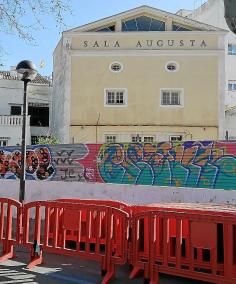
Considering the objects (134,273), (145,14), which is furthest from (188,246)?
(145,14)

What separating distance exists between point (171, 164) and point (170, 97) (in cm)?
1296

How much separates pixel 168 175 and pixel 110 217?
716 centimetres

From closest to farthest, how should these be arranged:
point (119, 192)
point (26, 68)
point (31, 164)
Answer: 1. point (26, 68)
2. point (119, 192)
3. point (31, 164)

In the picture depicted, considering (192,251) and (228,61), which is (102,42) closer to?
(228,61)

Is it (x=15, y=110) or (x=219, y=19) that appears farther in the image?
(x=219, y=19)

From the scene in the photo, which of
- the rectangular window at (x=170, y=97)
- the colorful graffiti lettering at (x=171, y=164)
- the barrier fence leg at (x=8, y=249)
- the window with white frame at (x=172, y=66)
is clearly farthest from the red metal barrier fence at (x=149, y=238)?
the window with white frame at (x=172, y=66)

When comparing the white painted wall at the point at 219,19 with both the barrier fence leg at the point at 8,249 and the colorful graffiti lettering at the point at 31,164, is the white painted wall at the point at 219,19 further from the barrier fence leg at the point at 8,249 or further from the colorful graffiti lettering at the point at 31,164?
the barrier fence leg at the point at 8,249

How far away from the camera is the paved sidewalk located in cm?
631

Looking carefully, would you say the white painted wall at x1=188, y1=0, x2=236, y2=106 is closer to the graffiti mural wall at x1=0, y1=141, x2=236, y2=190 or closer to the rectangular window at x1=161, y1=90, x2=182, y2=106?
the rectangular window at x1=161, y1=90, x2=182, y2=106

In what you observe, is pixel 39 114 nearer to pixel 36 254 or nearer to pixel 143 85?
pixel 143 85

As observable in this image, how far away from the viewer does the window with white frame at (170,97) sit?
1011 inches

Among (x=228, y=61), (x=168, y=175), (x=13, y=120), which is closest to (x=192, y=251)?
(x=168, y=175)

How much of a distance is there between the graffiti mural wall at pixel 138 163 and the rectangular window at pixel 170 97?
11.7 m

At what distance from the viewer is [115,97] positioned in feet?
85.0
